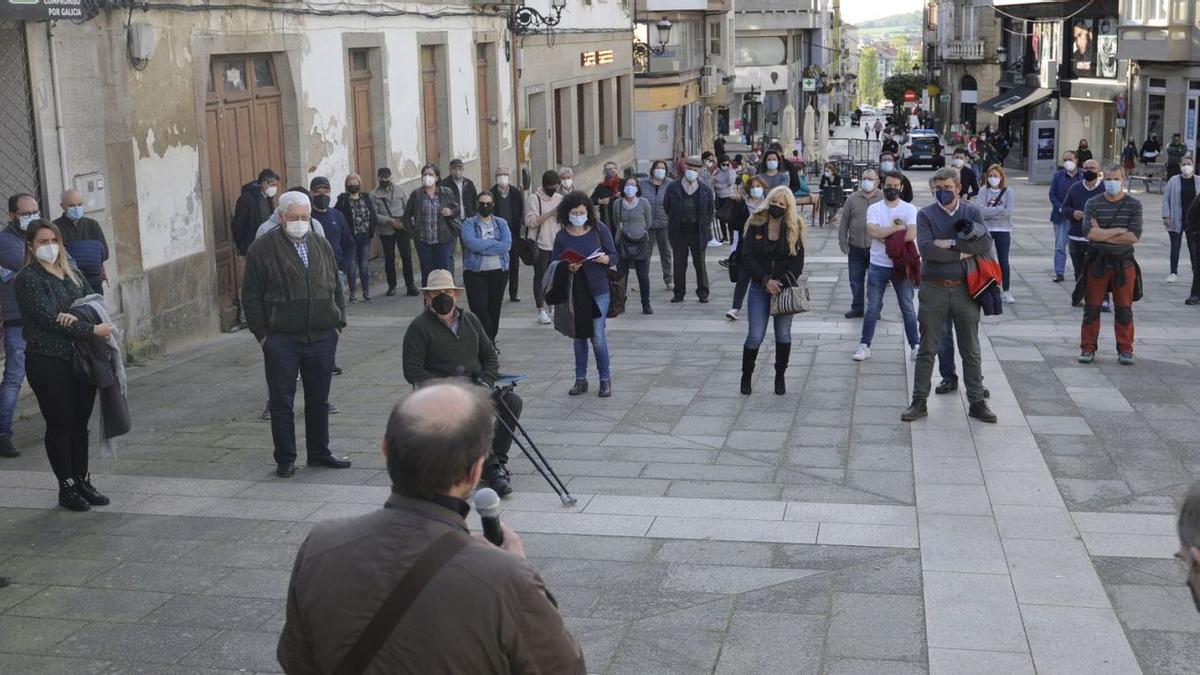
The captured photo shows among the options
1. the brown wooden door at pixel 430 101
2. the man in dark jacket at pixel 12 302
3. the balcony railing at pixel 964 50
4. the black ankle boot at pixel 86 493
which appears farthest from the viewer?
the balcony railing at pixel 964 50

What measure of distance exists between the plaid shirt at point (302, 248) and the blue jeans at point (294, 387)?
46 cm

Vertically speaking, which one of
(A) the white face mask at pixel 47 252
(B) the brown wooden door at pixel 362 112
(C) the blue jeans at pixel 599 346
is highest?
(B) the brown wooden door at pixel 362 112

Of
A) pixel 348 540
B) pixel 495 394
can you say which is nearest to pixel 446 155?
pixel 495 394

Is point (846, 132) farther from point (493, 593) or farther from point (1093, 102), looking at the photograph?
point (493, 593)

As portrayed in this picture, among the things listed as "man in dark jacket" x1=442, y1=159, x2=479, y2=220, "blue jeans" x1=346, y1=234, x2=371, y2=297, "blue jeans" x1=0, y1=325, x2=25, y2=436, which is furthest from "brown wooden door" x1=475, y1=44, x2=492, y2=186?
"blue jeans" x1=0, y1=325, x2=25, y2=436

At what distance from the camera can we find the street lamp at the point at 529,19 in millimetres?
24797

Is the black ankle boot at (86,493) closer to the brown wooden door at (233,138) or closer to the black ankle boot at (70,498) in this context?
the black ankle boot at (70,498)

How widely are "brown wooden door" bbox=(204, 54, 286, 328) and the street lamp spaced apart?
30.1 feet

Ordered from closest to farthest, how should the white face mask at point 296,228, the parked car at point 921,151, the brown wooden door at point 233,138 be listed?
→ the white face mask at point 296,228
the brown wooden door at point 233,138
the parked car at point 921,151

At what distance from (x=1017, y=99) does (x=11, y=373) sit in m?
50.9

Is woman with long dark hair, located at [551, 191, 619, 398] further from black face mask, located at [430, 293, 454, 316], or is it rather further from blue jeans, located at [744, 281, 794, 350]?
black face mask, located at [430, 293, 454, 316]

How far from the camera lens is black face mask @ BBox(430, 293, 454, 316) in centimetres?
807

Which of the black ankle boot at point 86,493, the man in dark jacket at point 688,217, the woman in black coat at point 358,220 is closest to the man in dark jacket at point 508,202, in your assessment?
the woman in black coat at point 358,220

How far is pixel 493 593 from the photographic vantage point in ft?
9.59
